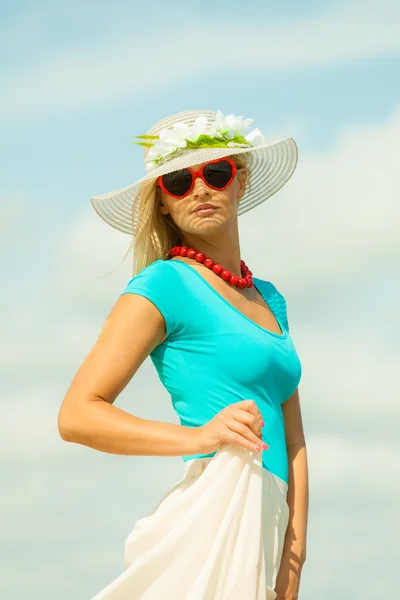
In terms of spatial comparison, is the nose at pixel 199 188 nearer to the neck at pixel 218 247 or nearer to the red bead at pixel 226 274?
the neck at pixel 218 247

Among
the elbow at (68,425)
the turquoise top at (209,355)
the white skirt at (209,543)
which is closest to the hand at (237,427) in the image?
the white skirt at (209,543)

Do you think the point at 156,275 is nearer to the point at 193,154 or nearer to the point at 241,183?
the point at 193,154

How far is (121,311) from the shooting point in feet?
15.2

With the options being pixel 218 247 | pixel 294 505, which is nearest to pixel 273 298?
pixel 218 247

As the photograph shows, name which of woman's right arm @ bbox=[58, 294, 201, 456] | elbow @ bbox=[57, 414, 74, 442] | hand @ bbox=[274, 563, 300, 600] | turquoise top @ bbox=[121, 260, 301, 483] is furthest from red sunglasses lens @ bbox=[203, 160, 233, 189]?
hand @ bbox=[274, 563, 300, 600]

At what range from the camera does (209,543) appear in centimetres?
438

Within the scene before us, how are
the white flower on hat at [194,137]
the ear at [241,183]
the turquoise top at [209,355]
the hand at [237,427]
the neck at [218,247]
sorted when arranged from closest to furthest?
1. the hand at [237,427]
2. the turquoise top at [209,355]
3. the neck at [218,247]
4. the white flower on hat at [194,137]
5. the ear at [241,183]

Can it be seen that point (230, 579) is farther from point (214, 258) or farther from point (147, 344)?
point (214, 258)

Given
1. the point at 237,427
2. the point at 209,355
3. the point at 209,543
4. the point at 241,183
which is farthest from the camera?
the point at 241,183

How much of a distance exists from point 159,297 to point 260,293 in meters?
0.93

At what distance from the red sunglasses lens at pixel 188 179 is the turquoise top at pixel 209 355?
0.39m

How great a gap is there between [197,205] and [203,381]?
33.4 inches

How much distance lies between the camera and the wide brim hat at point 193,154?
16.9 ft

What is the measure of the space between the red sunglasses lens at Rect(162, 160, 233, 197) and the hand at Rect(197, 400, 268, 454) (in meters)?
1.20
